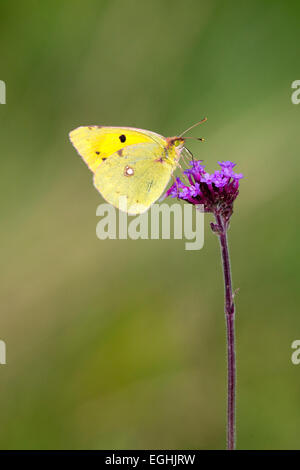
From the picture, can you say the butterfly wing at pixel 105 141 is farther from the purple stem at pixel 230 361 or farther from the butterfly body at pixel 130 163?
the purple stem at pixel 230 361

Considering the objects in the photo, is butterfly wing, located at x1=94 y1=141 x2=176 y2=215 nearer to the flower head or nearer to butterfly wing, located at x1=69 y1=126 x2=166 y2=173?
butterfly wing, located at x1=69 y1=126 x2=166 y2=173

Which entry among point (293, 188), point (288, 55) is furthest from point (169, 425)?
point (288, 55)

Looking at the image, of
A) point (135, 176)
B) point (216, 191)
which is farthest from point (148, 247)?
point (216, 191)

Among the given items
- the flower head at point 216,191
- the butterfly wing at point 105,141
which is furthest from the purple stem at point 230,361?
the butterfly wing at point 105,141

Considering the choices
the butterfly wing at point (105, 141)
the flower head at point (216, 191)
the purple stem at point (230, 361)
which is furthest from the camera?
the butterfly wing at point (105, 141)

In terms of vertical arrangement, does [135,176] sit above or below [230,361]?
above

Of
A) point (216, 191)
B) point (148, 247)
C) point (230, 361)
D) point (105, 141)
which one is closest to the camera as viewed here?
point (230, 361)

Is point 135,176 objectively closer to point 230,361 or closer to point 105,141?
point 105,141
